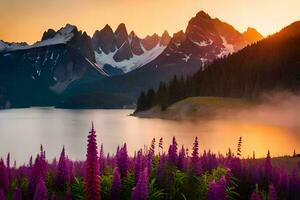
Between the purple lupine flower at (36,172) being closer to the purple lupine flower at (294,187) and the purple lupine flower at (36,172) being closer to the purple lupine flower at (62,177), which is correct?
the purple lupine flower at (62,177)

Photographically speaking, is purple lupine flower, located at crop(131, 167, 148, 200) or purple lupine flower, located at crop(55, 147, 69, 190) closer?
purple lupine flower, located at crop(131, 167, 148, 200)

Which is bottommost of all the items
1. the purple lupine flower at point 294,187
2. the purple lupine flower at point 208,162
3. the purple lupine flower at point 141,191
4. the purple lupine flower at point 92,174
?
the purple lupine flower at point 294,187

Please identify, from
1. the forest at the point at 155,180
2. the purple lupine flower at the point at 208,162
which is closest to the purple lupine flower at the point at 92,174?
the forest at the point at 155,180

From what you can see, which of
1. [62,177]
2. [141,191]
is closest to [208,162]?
[62,177]

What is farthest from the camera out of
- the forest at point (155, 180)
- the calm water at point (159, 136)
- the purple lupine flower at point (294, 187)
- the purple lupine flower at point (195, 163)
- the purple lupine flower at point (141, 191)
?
the calm water at point (159, 136)

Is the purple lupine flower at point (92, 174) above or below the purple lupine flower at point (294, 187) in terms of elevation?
above

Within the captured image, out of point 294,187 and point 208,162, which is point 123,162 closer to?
point 294,187

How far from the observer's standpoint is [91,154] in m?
6.57

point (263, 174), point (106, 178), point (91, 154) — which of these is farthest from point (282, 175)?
point (91, 154)

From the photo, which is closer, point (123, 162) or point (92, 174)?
point (92, 174)

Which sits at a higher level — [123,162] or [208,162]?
[123,162]

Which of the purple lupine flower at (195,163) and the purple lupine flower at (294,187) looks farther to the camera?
the purple lupine flower at (195,163)

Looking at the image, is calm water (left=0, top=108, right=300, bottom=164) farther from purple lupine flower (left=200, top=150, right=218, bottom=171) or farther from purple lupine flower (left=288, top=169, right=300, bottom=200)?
purple lupine flower (left=288, top=169, right=300, bottom=200)

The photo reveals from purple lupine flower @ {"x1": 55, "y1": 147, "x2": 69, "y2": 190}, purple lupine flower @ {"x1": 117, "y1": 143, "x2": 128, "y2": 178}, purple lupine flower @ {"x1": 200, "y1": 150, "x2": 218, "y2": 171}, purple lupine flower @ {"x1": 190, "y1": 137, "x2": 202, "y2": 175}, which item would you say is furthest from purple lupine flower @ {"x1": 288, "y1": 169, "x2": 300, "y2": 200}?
purple lupine flower @ {"x1": 55, "y1": 147, "x2": 69, "y2": 190}
